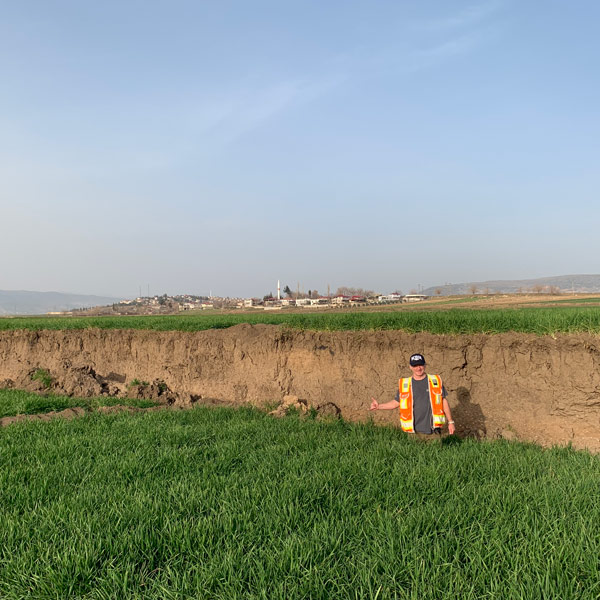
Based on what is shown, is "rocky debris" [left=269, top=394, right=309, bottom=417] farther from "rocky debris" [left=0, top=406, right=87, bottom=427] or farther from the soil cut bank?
"rocky debris" [left=0, top=406, right=87, bottom=427]

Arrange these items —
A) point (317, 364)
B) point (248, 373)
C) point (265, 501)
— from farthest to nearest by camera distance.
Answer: point (248, 373) → point (317, 364) → point (265, 501)

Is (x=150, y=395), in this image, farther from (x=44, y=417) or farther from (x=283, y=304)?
(x=283, y=304)

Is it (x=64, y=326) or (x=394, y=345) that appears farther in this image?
(x=64, y=326)

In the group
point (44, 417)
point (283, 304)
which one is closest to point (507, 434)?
point (44, 417)

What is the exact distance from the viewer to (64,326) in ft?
60.8

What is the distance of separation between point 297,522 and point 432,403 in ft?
10.9

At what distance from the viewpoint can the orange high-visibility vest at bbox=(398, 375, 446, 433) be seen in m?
6.24

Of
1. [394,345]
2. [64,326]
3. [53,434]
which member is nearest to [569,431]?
[394,345]

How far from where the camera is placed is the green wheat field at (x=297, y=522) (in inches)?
112

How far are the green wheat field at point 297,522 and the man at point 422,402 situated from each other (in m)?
0.43

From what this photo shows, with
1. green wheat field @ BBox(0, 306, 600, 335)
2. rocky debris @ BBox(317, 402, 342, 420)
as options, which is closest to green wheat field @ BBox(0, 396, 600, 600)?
rocky debris @ BBox(317, 402, 342, 420)

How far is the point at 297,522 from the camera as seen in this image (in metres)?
3.62

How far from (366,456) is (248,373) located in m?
8.15

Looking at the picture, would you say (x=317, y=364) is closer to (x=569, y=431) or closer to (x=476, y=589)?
(x=569, y=431)
